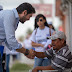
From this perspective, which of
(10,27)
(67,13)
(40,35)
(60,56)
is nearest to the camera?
(60,56)

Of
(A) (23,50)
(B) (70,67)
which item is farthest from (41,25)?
(B) (70,67)

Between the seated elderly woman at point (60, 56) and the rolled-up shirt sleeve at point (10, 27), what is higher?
the rolled-up shirt sleeve at point (10, 27)

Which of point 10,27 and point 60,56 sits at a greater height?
point 10,27

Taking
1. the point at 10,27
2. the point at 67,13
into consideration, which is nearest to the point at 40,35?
the point at 10,27

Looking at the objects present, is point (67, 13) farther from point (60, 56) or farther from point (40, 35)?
point (60, 56)

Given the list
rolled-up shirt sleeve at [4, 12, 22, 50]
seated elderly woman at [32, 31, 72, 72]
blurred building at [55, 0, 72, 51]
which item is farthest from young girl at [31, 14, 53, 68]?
rolled-up shirt sleeve at [4, 12, 22, 50]

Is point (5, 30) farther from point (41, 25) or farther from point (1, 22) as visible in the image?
point (41, 25)

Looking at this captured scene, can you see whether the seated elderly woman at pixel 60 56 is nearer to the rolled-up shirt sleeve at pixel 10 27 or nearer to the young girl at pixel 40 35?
the rolled-up shirt sleeve at pixel 10 27

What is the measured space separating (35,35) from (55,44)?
6.40ft

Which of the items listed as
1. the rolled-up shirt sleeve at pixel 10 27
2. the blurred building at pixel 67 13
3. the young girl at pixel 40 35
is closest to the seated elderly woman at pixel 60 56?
the rolled-up shirt sleeve at pixel 10 27

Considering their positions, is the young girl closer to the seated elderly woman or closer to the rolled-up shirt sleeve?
the seated elderly woman

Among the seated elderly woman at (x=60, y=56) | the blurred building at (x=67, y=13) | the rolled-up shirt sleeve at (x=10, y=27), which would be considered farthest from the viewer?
the blurred building at (x=67, y=13)

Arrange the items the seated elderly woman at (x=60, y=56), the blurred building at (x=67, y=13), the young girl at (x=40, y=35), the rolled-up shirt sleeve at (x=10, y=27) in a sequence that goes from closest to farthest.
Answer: the seated elderly woman at (x=60, y=56)
the rolled-up shirt sleeve at (x=10, y=27)
the young girl at (x=40, y=35)
the blurred building at (x=67, y=13)

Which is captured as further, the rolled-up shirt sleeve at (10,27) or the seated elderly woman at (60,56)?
the rolled-up shirt sleeve at (10,27)
